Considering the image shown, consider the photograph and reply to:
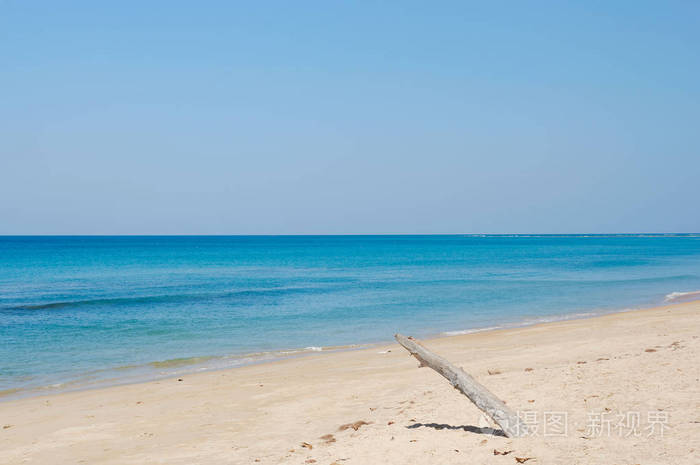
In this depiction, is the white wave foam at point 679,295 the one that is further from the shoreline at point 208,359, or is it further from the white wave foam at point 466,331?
the white wave foam at point 466,331

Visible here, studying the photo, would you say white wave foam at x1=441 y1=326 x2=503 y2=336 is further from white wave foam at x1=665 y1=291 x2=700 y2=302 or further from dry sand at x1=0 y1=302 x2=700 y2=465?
white wave foam at x1=665 y1=291 x2=700 y2=302

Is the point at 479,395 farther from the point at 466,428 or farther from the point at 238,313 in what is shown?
the point at 238,313

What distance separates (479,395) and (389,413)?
93.2 inches

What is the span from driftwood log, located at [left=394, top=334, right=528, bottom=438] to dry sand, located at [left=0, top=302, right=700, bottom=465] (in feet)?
0.72

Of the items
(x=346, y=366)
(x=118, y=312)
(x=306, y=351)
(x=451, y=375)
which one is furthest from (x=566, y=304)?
(x=451, y=375)

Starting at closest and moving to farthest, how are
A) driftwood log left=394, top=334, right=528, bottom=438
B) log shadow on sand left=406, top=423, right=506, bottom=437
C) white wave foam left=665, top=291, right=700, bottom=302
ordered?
driftwood log left=394, top=334, right=528, bottom=438 < log shadow on sand left=406, top=423, right=506, bottom=437 < white wave foam left=665, top=291, right=700, bottom=302

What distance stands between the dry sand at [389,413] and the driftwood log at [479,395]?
0.22 m

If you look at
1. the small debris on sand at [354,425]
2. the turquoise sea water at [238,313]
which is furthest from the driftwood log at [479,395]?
the turquoise sea water at [238,313]

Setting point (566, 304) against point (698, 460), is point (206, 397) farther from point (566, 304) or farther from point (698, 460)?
point (566, 304)

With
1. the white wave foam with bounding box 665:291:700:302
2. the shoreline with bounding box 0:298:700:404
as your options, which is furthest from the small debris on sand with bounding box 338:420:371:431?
the white wave foam with bounding box 665:291:700:302

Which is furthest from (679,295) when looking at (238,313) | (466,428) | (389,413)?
(466,428)

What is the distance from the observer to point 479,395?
304 inches

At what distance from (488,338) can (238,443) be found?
11911 millimetres

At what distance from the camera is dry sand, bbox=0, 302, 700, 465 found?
22.8 ft
